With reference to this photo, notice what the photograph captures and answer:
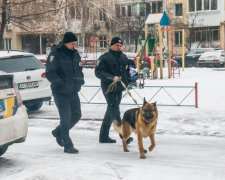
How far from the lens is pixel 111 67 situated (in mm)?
6945

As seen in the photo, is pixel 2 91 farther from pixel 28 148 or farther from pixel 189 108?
pixel 189 108

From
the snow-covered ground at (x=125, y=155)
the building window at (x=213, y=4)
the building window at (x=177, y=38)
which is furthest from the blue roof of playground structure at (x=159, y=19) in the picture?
the building window at (x=177, y=38)

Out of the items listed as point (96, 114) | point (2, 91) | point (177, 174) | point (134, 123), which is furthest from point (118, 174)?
point (96, 114)

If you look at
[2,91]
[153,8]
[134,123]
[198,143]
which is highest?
[153,8]

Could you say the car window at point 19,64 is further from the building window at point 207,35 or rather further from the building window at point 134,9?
the building window at point 207,35

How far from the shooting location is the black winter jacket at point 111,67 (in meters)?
6.93

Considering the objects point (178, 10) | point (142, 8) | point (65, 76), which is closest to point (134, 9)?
point (142, 8)

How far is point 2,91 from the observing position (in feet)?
17.9

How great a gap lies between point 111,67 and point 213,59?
77.0 feet

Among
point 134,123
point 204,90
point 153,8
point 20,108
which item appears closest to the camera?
point 20,108

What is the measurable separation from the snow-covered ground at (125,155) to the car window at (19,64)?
1.26 meters

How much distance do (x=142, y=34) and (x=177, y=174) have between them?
41.2 meters

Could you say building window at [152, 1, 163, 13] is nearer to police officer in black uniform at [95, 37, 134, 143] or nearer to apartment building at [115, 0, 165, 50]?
apartment building at [115, 0, 165, 50]

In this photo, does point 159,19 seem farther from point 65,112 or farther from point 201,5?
point 201,5
